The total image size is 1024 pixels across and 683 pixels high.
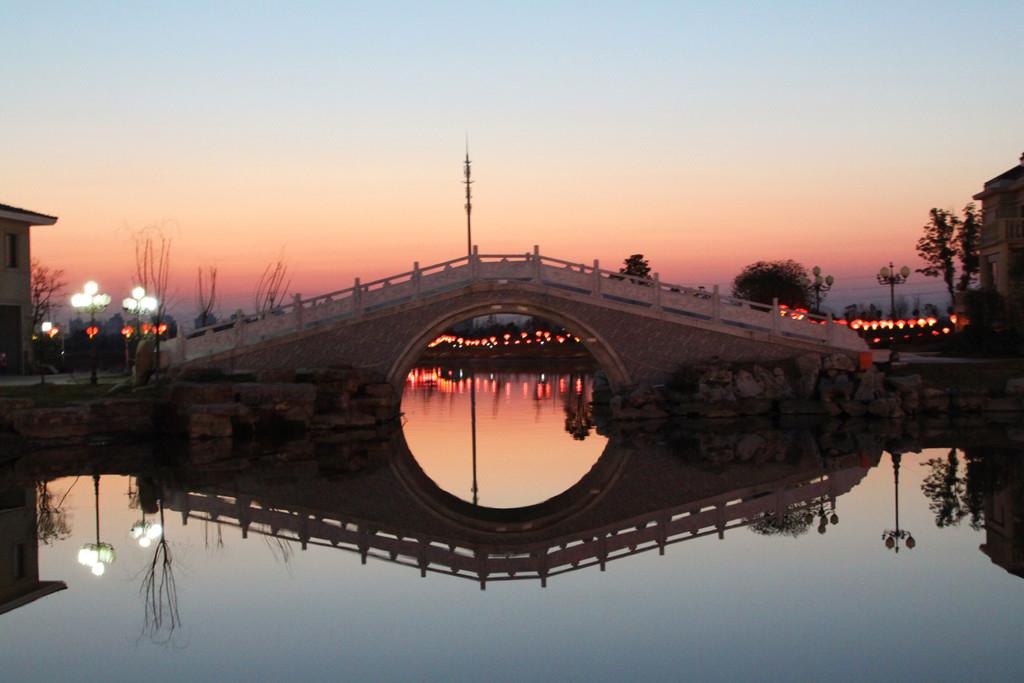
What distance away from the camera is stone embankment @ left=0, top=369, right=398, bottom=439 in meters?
15.5

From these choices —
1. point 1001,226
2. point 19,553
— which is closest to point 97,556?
point 19,553

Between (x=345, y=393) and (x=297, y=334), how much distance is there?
6.42 feet

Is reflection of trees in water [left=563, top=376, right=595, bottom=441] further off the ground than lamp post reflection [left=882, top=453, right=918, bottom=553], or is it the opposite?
reflection of trees in water [left=563, top=376, right=595, bottom=441]

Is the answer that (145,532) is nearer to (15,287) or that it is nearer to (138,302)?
(138,302)

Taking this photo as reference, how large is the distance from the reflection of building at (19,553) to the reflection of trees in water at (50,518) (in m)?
0.06

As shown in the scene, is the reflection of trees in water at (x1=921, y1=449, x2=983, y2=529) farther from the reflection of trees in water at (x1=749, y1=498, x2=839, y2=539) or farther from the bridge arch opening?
the bridge arch opening

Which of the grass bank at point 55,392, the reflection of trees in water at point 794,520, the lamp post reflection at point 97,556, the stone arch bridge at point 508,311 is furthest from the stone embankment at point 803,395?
the lamp post reflection at point 97,556

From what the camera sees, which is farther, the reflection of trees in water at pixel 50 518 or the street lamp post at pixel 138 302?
the street lamp post at pixel 138 302

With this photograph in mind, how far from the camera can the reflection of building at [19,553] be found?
24.6ft

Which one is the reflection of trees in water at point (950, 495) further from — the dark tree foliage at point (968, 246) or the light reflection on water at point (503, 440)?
the dark tree foliage at point (968, 246)

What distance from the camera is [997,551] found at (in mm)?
8344

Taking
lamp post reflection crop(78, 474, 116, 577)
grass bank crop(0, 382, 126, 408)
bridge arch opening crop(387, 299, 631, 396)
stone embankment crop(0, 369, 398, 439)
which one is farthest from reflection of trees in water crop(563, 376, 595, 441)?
lamp post reflection crop(78, 474, 116, 577)

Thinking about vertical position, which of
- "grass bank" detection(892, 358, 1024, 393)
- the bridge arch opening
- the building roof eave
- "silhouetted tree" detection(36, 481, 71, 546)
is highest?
the building roof eave

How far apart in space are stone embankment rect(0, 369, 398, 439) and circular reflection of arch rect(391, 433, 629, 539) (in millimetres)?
4069
